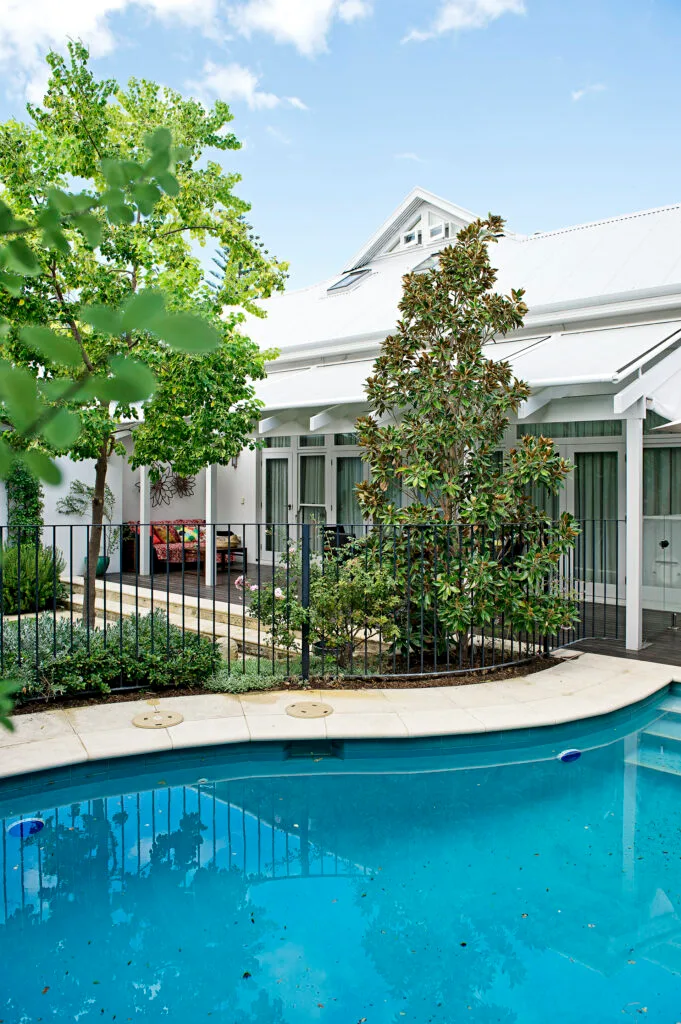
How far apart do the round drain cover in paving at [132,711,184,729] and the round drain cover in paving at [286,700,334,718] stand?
3.37ft

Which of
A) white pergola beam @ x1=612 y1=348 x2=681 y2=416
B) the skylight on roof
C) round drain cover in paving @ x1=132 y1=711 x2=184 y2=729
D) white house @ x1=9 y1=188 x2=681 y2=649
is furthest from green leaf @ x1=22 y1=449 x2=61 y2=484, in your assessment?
the skylight on roof

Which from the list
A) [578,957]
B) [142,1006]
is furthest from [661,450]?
[142,1006]

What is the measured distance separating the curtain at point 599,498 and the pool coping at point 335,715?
156 inches

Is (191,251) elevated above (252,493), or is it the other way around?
(191,251)

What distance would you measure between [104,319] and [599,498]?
39.8 ft

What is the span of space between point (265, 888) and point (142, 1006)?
1204 mm

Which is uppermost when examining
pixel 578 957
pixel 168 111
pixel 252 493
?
pixel 168 111

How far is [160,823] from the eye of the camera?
17.7 ft

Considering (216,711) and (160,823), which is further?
(216,711)

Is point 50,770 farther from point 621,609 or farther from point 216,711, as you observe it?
point 621,609

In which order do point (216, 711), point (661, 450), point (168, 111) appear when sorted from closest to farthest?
point (216, 711) → point (168, 111) → point (661, 450)

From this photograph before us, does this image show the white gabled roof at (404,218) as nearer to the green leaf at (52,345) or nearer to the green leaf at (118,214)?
the green leaf at (118,214)

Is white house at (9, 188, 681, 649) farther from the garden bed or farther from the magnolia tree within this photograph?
the garden bed

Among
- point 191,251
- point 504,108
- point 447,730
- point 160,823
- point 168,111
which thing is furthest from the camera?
point 504,108
